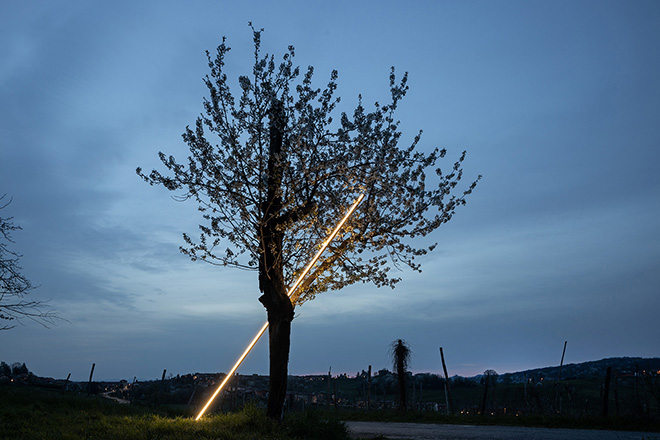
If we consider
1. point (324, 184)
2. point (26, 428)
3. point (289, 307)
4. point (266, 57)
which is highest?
point (266, 57)

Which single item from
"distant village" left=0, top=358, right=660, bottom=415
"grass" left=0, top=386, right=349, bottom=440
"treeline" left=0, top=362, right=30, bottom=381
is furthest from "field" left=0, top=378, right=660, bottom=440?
"treeline" left=0, top=362, right=30, bottom=381

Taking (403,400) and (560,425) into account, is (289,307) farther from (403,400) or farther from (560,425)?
(403,400)

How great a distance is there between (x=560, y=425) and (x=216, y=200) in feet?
59.4

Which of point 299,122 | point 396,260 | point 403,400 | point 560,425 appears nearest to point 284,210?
point 299,122

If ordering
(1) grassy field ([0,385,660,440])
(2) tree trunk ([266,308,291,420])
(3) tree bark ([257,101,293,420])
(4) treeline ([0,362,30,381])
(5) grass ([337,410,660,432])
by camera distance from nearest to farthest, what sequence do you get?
(1) grassy field ([0,385,660,440]) → (2) tree trunk ([266,308,291,420]) → (3) tree bark ([257,101,293,420]) → (5) grass ([337,410,660,432]) → (4) treeline ([0,362,30,381])

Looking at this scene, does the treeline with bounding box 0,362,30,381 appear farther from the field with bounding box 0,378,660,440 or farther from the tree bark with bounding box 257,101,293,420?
the tree bark with bounding box 257,101,293,420

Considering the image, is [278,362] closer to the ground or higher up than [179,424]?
higher up

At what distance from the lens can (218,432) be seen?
12.8 m

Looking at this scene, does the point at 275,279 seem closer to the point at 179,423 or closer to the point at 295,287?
the point at 295,287

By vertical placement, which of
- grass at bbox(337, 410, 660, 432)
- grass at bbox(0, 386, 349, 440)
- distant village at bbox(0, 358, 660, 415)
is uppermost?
distant village at bbox(0, 358, 660, 415)

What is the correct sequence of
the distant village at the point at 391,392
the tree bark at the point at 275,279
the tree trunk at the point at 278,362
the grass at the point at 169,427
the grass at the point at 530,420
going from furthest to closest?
the distant village at the point at 391,392, the grass at the point at 530,420, the tree bark at the point at 275,279, the tree trunk at the point at 278,362, the grass at the point at 169,427

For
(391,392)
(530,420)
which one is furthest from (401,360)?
(391,392)

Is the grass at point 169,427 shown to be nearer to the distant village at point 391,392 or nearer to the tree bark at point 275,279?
the tree bark at point 275,279

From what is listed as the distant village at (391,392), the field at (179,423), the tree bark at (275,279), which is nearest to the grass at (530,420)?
the field at (179,423)
